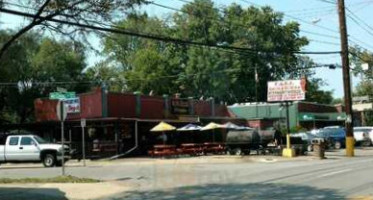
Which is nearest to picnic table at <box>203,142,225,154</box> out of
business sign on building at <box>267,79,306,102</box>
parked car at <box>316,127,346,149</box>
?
business sign on building at <box>267,79,306,102</box>

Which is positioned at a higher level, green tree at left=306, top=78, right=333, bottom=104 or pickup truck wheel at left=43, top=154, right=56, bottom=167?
green tree at left=306, top=78, right=333, bottom=104

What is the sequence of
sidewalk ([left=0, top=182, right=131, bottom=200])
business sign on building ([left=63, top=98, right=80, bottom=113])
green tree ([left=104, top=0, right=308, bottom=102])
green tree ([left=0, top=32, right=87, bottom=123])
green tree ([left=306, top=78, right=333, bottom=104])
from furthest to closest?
green tree ([left=306, top=78, right=333, bottom=104]) < green tree ([left=104, top=0, right=308, bottom=102]) < green tree ([left=0, top=32, right=87, bottom=123]) < business sign on building ([left=63, top=98, right=80, bottom=113]) < sidewalk ([left=0, top=182, right=131, bottom=200])

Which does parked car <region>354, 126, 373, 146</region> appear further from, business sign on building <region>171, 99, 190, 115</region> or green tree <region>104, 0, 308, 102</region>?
green tree <region>104, 0, 308, 102</region>

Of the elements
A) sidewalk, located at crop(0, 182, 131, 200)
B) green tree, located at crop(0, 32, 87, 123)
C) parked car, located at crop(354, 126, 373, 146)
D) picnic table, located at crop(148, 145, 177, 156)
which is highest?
green tree, located at crop(0, 32, 87, 123)

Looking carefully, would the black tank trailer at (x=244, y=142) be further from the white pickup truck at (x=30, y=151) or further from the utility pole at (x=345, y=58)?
the white pickup truck at (x=30, y=151)

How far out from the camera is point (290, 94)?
40094 millimetres

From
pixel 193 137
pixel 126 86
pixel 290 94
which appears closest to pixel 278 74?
pixel 126 86

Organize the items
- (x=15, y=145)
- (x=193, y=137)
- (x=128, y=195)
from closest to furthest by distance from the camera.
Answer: (x=128, y=195) < (x=15, y=145) < (x=193, y=137)

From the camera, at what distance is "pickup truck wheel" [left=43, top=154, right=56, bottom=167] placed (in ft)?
114

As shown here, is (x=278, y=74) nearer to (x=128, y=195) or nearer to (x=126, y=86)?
(x=126, y=86)

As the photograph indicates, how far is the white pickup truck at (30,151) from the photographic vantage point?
114 feet

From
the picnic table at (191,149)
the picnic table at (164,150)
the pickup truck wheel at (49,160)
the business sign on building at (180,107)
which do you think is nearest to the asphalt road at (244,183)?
the pickup truck wheel at (49,160)

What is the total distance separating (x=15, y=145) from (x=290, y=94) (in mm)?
16106

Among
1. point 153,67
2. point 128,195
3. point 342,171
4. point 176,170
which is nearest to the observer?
point 128,195
